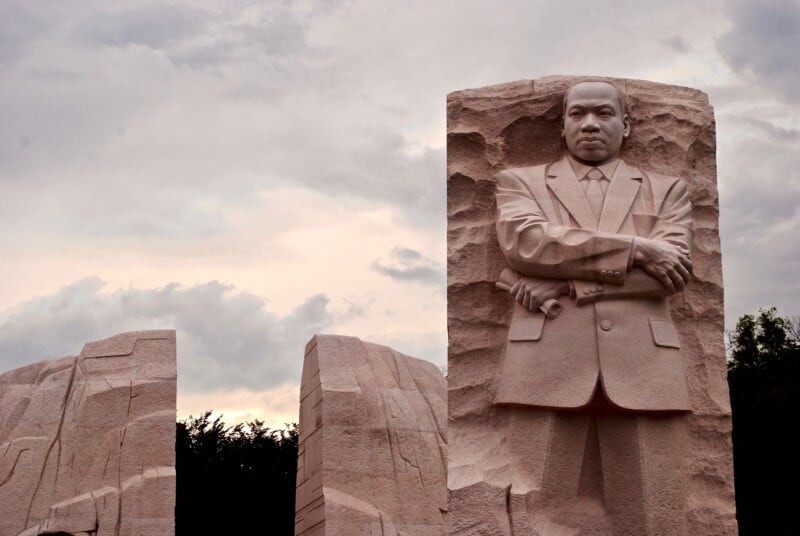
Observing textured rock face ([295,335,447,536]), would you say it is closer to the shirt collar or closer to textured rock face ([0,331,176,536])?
textured rock face ([0,331,176,536])

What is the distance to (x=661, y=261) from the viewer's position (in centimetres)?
678

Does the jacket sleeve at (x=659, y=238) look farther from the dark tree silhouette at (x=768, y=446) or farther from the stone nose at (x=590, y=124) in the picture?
the dark tree silhouette at (x=768, y=446)

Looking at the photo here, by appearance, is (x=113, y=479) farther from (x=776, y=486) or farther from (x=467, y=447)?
(x=776, y=486)

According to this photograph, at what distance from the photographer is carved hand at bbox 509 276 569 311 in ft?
22.6

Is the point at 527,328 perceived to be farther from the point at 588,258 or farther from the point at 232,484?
the point at 232,484

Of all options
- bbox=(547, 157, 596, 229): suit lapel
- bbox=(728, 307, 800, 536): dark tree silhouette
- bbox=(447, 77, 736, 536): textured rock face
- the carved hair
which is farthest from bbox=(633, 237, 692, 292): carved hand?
bbox=(728, 307, 800, 536): dark tree silhouette

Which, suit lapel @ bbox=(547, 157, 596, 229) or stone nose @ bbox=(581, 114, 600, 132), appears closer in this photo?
suit lapel @ bbox=(547, 157, 596, 229)

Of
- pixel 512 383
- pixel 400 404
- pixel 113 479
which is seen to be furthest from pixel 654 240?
pixel 113 479

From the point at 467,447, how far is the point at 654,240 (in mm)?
1537

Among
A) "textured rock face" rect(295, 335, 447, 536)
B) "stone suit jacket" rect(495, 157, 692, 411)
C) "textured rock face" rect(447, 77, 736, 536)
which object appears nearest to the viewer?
"stone suit jacket" rect(495, 157, 692, 411)

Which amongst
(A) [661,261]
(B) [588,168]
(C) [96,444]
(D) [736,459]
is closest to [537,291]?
(A) [661,261]

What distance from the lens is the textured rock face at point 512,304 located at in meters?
6.84

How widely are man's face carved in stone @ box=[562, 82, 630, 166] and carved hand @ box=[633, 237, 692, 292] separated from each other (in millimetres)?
696

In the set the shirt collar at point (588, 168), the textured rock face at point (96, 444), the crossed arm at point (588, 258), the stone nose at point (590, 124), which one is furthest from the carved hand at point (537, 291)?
the textured rock face at point (96, 444)
